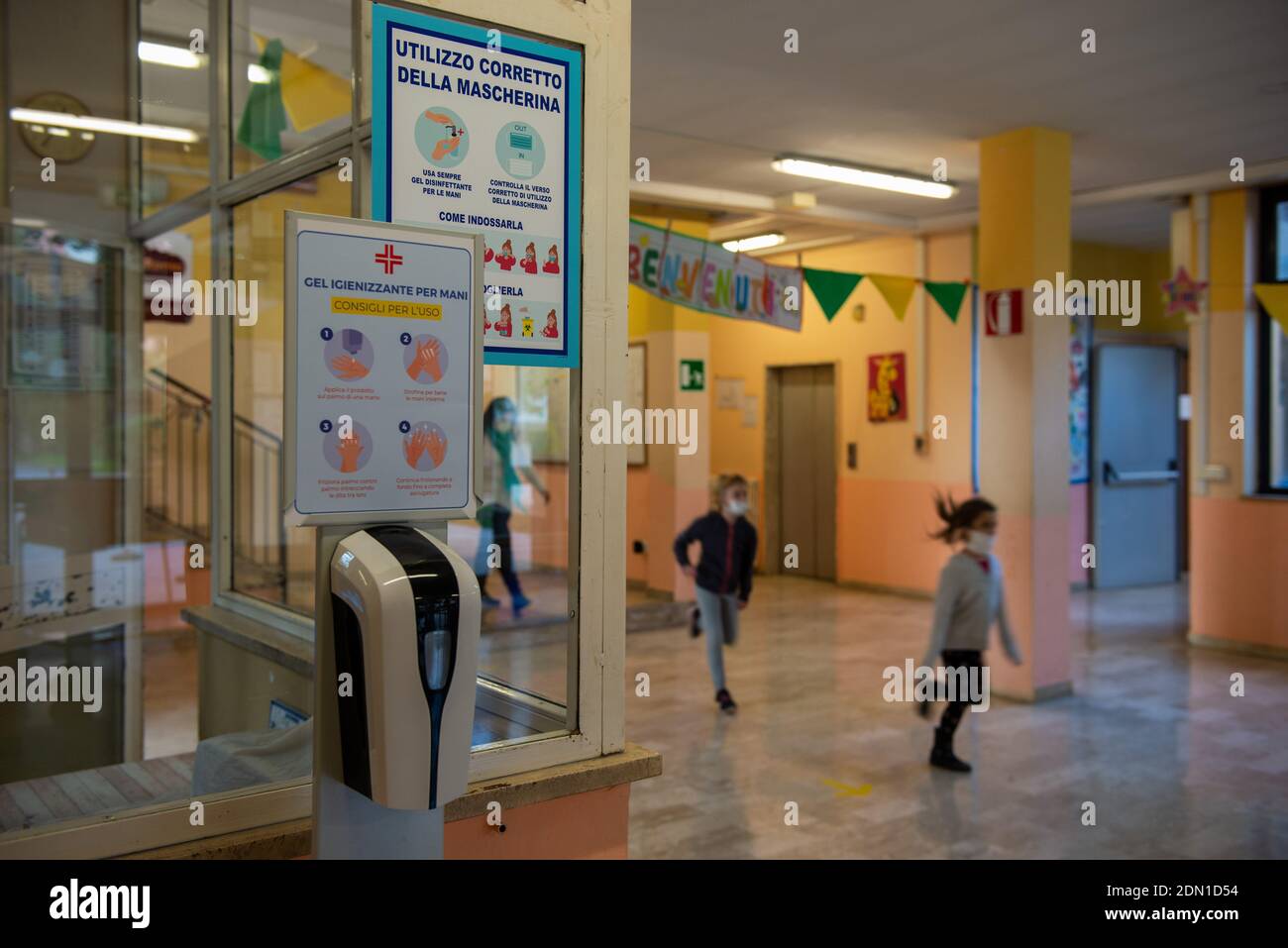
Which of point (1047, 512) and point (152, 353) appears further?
point (152, 353)

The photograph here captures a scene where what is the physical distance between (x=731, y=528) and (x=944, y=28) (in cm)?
266

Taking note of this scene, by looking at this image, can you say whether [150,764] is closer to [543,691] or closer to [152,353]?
[543,691]

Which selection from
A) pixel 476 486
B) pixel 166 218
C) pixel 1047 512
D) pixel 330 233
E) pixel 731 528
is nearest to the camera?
pixel 330 233

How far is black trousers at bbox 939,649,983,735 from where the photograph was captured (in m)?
4.84

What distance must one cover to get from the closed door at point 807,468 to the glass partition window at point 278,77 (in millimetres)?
7419

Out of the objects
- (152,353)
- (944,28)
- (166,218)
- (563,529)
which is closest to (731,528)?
(944,28)

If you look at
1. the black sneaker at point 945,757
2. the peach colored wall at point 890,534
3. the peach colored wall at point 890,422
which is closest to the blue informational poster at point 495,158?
the black sneaker at point 945,757

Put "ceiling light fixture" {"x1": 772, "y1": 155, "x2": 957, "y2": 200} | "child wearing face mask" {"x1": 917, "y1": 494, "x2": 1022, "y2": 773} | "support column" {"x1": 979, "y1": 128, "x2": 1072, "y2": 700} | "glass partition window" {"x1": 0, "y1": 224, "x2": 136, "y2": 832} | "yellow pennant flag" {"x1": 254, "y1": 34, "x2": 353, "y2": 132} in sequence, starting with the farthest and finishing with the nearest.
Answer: "ceiling light fixture" {"x1": 772, "y1": 155, "x2": 957, "y2": 200} → "support column" {"x1": 979, "y1": 128, "x2": 1072, "y2": 700} → "child wearing face mask" {"x1": 917, "y1": 494, "x2": 1022, "y2": 773} → "glass partition window" {"x1": 0, "y1": 224, "x2": 136, "y2": 832} → "yellow pennant flag" {"x1": 254, "y1": 34, "x2": 353, "y2": 132}

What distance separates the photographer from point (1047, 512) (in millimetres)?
6215

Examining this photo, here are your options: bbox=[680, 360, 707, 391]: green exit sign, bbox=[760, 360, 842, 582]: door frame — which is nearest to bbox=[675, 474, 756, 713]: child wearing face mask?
bbox=[680, 360, 707, 391]: green exit sign

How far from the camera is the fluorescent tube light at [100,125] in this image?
12.9 ft

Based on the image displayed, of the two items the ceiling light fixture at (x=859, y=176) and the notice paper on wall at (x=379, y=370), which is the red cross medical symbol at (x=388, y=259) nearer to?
the notice paper on wall at (x=379, y=370)

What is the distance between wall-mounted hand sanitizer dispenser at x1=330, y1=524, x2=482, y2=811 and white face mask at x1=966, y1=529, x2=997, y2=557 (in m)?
3.71

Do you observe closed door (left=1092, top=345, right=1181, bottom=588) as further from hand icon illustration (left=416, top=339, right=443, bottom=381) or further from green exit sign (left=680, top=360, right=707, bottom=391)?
hand icon illustration (left=416, top=339, right=443, bottom=381)
